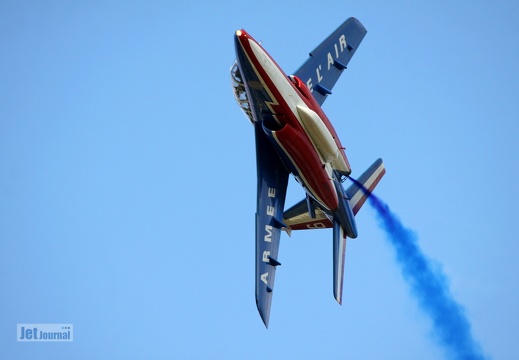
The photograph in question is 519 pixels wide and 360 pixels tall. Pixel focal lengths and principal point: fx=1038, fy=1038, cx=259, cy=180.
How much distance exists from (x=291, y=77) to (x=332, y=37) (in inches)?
210

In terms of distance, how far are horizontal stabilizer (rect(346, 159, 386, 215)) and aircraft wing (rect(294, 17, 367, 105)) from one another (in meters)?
3.11

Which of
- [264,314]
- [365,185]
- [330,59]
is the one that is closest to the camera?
[264,314]

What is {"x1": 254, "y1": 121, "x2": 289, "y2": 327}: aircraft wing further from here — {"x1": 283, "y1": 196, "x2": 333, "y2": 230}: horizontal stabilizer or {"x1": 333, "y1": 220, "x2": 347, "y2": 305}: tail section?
{"x1": 333, "y1": 220, "x2": 347, "y2": 305}: tail section

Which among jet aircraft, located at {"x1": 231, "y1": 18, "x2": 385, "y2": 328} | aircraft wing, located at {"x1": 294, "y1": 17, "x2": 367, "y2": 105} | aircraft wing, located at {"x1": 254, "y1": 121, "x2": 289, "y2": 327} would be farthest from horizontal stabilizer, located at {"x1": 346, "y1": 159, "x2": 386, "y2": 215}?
aircraft wing, located at {"x1": 294, "y1": 17, "x2": 367, "y2": 105}

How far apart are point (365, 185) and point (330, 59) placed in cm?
492

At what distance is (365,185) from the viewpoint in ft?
124

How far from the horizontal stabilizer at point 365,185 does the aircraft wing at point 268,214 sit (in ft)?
9.27

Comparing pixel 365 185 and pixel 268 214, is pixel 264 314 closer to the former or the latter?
pixel 268 214

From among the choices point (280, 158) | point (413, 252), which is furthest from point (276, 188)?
point (413, 252)

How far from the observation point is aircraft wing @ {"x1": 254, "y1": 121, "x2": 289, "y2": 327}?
114 ft

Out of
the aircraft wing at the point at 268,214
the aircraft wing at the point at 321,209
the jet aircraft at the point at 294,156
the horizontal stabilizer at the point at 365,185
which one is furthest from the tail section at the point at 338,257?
the aircraft wing at the point at 268,214

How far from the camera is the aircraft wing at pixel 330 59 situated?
37469 millimetres

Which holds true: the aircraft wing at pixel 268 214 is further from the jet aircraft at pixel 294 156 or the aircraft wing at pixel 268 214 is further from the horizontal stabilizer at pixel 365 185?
the horizontal stabilizer at pixel 365 185

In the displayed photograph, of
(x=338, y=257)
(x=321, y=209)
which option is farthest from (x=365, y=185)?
(x=338, y=257)
